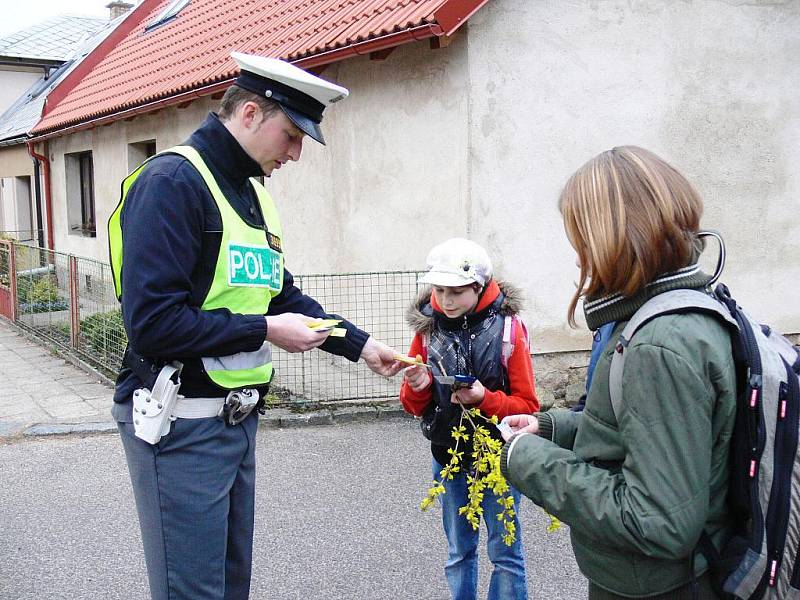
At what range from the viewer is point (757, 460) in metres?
1.62

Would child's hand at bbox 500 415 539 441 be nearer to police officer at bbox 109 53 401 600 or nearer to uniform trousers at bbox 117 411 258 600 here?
police officer at bbox 109 53 401 600

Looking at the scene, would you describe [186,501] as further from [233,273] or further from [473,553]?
[473,553]

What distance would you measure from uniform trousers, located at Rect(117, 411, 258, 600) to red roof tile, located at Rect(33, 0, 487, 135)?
4476 mm

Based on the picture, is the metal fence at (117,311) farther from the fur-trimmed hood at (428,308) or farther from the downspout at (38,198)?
the downspout at (38,198)

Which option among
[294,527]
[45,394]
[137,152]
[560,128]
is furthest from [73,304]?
[560,128]

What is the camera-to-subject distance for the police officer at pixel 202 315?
2098 mm

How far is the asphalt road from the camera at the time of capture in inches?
152

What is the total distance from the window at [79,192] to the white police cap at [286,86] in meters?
14.0

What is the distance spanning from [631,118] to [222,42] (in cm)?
606

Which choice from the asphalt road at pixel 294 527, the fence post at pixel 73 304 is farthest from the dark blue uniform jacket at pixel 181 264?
the fence post at pixel 73 304

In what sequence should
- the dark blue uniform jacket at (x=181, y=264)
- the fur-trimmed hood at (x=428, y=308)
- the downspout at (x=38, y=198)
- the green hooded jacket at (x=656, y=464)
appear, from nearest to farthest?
the green hooded jacket at (x=656, y=464) → the dark blue uniform jacket at (x=181, y=264) → the fur-trimmed hood at (x=428, y=308) → the downspout at (x=38, y=198)

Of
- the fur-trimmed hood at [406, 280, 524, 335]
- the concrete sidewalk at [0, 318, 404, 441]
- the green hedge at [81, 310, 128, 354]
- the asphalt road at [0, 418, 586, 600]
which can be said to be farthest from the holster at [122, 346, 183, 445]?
the green hedge at [81, 310, 128, 354]

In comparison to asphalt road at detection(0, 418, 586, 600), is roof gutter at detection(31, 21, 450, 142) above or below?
above

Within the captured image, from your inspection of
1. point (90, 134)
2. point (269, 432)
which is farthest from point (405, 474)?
point (90, 134)
